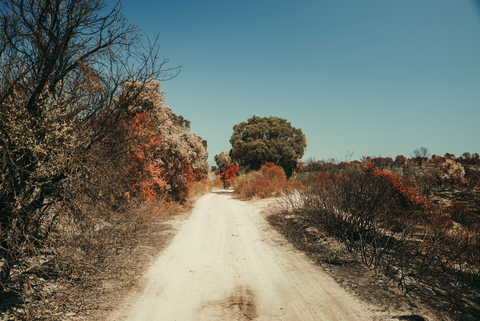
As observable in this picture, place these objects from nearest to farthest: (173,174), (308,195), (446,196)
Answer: (308,195) → (446,196) → (173,174)

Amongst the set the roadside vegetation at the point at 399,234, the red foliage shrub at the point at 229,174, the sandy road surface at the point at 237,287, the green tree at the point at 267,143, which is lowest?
the sandy road surface at the point at 237,287

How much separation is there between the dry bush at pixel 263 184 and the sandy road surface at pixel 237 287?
9608mm

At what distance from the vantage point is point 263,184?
63.4 ft

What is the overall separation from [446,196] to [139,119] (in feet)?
50.4

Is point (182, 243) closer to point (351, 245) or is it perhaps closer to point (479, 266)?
point (351, 245)

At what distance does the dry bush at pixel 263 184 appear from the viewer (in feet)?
61.1

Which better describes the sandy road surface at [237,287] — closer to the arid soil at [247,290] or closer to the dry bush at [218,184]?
the arid soil at [247,290]

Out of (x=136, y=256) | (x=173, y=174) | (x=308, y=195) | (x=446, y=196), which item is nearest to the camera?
(x=136, y=256)

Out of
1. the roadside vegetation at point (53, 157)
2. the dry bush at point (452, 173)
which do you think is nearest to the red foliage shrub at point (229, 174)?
the dry bush at point (452, 173)

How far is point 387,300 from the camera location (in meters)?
4.61

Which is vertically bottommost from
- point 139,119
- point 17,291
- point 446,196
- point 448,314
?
point 448,314

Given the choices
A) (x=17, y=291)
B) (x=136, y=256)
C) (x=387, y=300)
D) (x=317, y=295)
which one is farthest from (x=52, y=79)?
(x=387, y=300)

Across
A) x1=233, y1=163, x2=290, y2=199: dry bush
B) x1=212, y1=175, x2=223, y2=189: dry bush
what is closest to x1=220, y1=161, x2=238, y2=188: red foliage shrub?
x1=212, y1=175, x2=223, y2=189: dry bush

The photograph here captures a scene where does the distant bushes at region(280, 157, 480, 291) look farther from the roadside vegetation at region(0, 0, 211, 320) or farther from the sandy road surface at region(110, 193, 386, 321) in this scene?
the roadside vegetation at region(0, 0, 211, 320)
